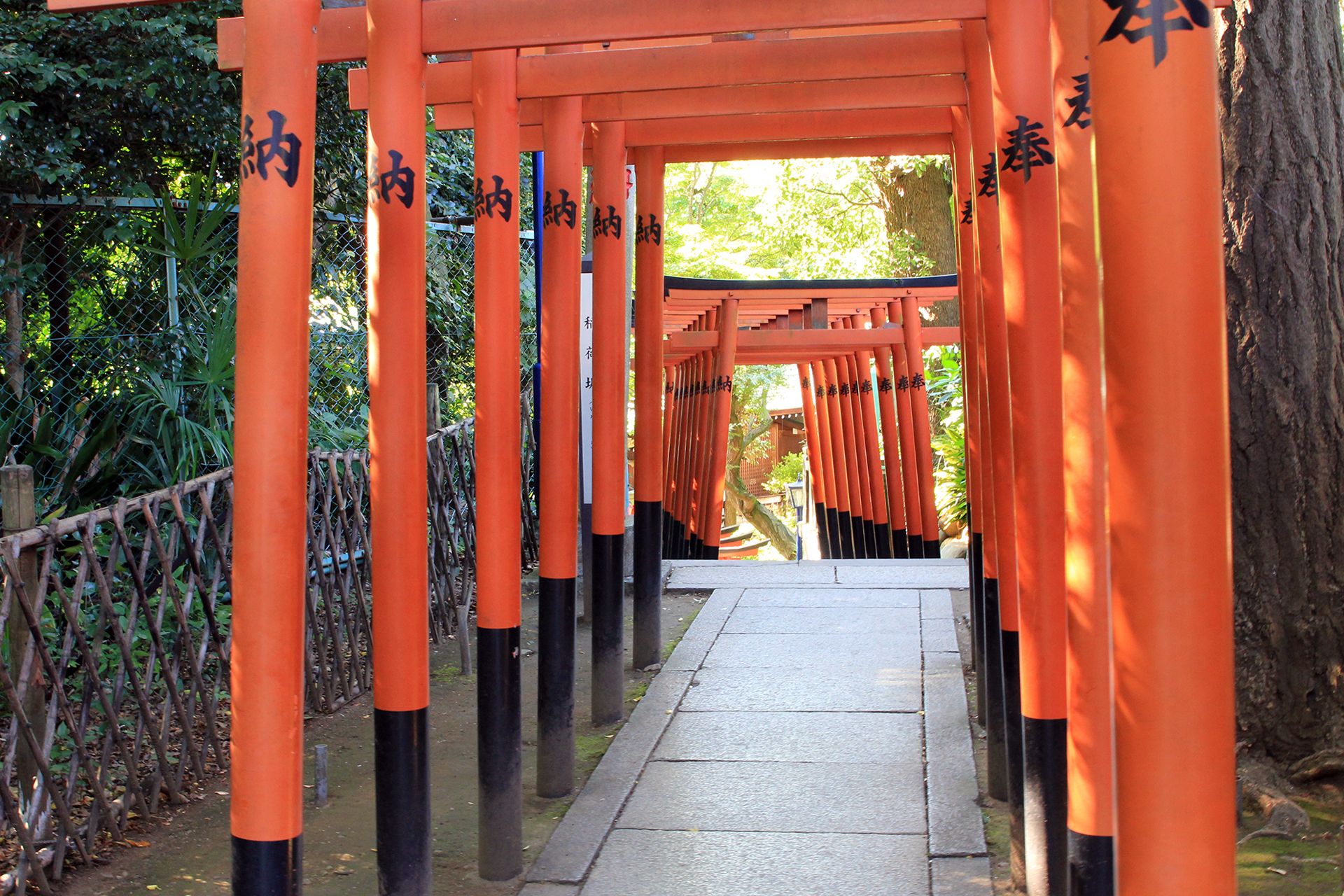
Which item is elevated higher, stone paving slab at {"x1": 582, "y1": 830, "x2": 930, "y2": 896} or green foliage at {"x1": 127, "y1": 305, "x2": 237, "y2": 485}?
green foliage at {"x1": 127, "y1": 305, "x2": 237, "y2": 485}

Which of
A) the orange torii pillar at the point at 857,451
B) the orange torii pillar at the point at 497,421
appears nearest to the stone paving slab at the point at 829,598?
the orange torii pillar at the point at 497,421

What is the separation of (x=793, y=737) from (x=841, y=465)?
29.0 feet

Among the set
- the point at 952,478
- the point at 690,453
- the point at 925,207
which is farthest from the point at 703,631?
the point at 925,207

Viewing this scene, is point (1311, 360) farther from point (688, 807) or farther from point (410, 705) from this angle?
point (410, 705)

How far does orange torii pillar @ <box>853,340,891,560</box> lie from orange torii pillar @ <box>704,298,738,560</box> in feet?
6.49

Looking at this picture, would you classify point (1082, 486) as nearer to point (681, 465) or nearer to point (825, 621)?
point (825, 621)

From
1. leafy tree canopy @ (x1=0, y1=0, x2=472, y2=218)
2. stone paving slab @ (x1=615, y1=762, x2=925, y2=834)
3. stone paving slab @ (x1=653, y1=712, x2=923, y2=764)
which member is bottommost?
stone paving slab @ (x1=615, y1=762, x2=925, y2=834)

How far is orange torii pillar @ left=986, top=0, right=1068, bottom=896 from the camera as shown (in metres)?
3.06

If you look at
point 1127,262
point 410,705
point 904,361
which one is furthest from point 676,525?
point 1127,262

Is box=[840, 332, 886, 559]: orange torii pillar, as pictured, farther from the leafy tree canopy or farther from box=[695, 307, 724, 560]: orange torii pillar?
the leafy tree canopy

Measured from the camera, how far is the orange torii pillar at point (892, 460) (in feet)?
36.2

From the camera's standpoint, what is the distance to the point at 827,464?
14492mm

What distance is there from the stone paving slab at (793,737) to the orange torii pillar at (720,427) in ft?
16.7

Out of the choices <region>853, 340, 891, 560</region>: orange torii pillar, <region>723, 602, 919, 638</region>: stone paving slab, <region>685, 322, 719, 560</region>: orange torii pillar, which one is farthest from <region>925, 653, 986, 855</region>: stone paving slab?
<region>853, 340, 891, 560</region>: orange torii pillar
